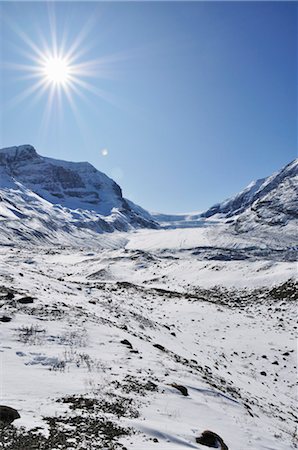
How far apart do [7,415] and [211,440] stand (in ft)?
14.4

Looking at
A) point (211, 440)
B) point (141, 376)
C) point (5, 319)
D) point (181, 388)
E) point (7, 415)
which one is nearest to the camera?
point (7, 415)

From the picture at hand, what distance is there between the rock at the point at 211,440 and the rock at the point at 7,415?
3.93 metres

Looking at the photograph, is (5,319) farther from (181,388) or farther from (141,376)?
(181,388)

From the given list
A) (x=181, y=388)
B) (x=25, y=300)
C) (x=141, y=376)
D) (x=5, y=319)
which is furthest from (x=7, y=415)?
(x=25, y=300)

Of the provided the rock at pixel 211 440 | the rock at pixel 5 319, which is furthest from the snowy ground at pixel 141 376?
the rock at pixel 5 319

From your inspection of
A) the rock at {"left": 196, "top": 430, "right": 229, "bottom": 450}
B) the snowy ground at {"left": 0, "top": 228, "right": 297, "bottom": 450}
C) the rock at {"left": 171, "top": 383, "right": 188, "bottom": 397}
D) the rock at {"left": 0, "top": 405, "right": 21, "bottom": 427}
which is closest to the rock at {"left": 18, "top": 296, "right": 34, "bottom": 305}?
the snowy ground at {"left": 0, "top": 228, "right": 297, "bottom": 450}

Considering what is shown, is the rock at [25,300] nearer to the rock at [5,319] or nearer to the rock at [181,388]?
the rock at [5,319]

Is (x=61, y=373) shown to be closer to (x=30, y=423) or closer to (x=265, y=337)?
(x=30, y=423)

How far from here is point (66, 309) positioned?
17188mm

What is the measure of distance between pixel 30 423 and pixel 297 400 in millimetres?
12990

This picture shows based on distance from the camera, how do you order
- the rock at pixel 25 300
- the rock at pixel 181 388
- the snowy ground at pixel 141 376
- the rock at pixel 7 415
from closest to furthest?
the rock at pixel 7 415, the snowy ground at pixel 141 376, the rock at pixel 181 388, the rock at pixel 25 300

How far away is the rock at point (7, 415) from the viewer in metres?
5.98

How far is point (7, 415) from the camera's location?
20.2 feet

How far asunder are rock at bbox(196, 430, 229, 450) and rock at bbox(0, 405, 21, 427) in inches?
155
